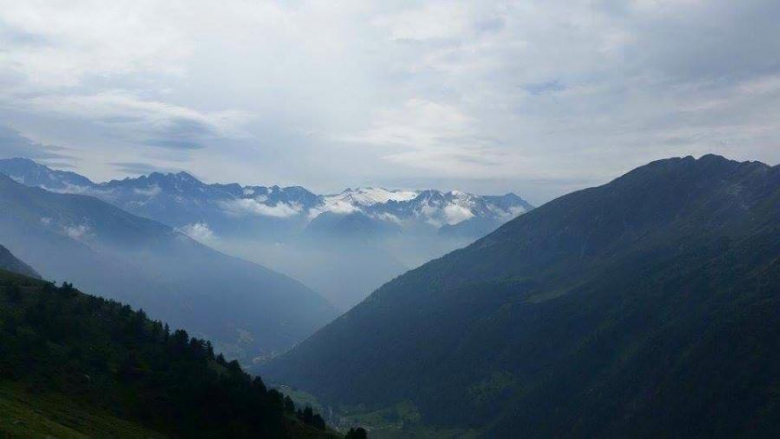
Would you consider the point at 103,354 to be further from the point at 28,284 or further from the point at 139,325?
the point at 28,284

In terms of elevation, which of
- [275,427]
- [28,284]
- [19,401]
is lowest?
[275,427]

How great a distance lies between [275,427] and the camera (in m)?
134

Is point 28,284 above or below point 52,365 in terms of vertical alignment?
above

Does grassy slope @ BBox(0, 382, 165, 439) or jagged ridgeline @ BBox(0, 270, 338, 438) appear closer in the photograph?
grassy slope @ BBox(0, 382, 165, 439)

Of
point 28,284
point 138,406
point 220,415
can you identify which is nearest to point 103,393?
point 138,406

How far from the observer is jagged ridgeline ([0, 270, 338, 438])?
102 meters

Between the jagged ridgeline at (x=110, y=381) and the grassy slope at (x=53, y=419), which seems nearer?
the grassy slope at (x=53, y=419)

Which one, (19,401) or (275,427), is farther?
(275,427)

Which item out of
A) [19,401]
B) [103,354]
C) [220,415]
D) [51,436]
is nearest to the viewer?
[51,436]

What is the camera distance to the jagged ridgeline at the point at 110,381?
101562 millimetres

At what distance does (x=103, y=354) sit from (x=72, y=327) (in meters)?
13.6

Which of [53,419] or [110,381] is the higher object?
[53,419]

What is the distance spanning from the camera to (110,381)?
127 meters

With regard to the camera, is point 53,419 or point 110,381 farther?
point 110,381
